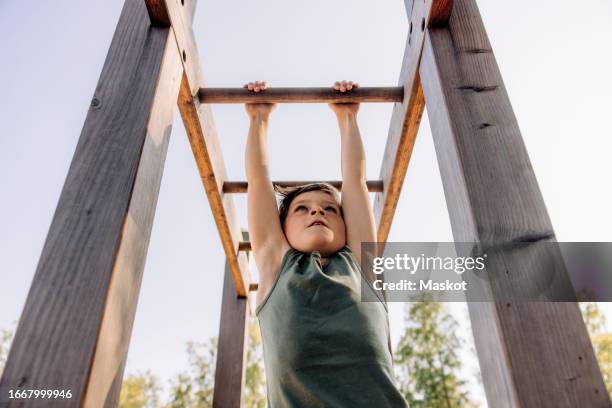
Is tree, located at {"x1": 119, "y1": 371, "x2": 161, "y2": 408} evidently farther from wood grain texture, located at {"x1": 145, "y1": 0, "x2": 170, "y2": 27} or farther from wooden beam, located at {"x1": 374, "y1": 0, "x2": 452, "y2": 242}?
wood grain texture, located at {"x1": 145, "y1": 0, "x2": 170, "y2": 27}

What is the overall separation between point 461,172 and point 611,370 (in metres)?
11.2

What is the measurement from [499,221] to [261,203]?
1016 millimetres

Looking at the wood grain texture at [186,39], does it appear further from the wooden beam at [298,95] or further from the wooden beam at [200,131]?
the wooden beam at [298,95]

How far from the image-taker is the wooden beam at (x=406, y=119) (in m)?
1.21

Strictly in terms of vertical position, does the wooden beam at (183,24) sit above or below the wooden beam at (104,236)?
above

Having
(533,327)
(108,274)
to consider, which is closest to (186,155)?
(108,274)

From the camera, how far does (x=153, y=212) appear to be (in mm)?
1005

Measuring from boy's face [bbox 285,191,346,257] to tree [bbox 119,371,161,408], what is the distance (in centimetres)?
1236

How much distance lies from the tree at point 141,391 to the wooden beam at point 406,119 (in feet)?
40.0

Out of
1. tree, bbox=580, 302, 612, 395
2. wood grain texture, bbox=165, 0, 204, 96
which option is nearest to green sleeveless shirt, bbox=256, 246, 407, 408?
wood grain texture, bbox=165, 0, 204, 96

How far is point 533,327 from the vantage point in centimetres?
68

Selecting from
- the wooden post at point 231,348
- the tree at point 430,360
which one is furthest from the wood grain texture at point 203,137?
the tree at point 430,360

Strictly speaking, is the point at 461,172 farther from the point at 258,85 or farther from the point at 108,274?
the point at 258,85

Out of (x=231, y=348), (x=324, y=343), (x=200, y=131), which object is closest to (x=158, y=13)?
(x=200, y=131)
